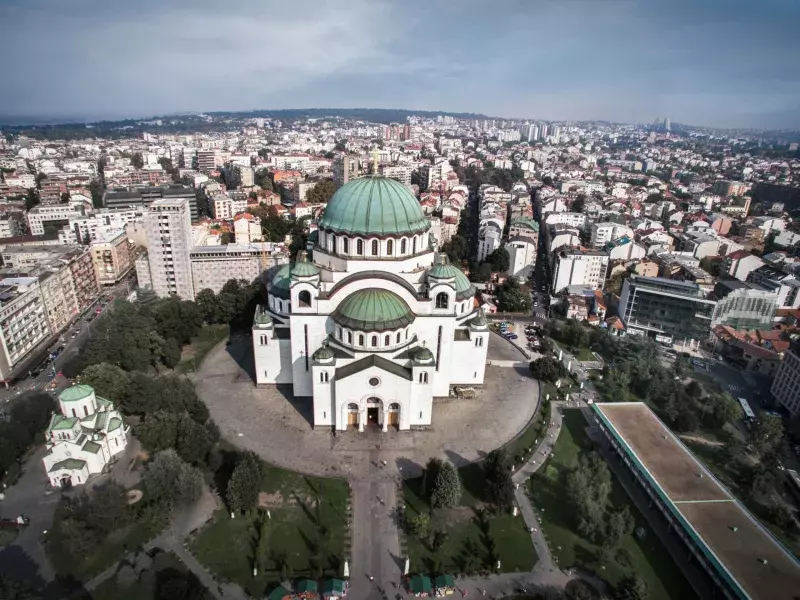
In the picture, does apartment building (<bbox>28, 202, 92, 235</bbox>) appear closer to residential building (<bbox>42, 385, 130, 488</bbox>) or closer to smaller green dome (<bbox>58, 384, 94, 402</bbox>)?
smaller green dome (<bbox>58, 384, 94, 402</bbox>)

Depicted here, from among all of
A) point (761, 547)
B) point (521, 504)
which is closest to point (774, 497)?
point (761, 547)

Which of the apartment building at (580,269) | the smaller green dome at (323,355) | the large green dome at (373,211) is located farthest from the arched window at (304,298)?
the apartment building at (580,269)

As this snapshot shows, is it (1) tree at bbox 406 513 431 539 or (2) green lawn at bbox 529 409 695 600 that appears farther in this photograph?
(1) tree at bbox 406 513 431 539

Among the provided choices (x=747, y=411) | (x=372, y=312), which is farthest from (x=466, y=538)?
(x=747, y=411)

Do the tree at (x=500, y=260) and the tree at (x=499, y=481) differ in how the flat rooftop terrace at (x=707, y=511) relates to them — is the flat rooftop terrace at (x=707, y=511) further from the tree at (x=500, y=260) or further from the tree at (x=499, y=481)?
the tree at (x=500, y=260)

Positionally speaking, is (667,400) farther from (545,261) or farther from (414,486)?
(545,261)

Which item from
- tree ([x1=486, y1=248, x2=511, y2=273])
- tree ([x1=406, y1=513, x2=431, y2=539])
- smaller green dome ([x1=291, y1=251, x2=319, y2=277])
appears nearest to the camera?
tree ([x1=406, y1=513, x2=431, y2=539])

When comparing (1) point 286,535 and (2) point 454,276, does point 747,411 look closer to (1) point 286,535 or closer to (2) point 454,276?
(2) point 454,276

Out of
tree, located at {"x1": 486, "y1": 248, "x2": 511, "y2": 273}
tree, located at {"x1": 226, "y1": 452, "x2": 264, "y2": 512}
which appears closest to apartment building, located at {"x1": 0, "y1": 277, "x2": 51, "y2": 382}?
tree, located at {"x1": 226, "y1": 452, "x2": 264, "y2": 512}
